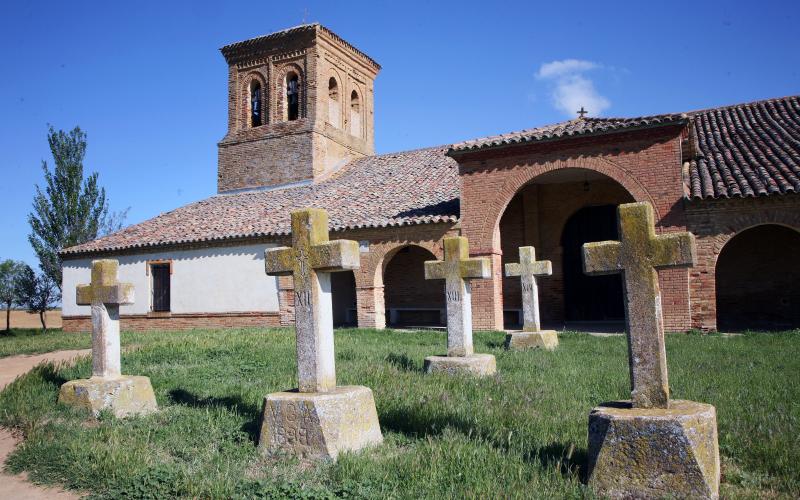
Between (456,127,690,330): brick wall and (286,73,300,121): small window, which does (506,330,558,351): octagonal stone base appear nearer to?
(456,127,690,330): brick wall

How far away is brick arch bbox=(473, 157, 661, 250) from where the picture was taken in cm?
1425

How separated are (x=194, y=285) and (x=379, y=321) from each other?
277 inches

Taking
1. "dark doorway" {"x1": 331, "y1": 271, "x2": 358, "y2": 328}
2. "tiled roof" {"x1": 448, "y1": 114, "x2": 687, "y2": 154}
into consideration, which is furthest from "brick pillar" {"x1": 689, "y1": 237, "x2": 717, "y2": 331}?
"dark doorway" {"x1": 331, "y1": 271, "x2": 358, "y2": 328}

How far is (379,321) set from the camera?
17.6m

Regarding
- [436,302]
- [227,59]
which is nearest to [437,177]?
[436,302]

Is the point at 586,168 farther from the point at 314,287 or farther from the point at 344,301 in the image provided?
the point at 314,287

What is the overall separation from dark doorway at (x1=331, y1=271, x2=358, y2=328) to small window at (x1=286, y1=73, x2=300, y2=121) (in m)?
8.05

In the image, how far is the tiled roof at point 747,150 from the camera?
1341cm

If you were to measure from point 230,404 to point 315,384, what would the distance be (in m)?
1.84

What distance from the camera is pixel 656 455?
3633mm

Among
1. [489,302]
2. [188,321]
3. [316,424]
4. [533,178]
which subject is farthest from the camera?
[188,321]

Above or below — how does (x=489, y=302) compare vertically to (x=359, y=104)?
below

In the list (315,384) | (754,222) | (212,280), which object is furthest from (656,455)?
(212,280)

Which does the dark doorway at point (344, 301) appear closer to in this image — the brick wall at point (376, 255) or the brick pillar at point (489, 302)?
the brick wall at point (376, 255)
